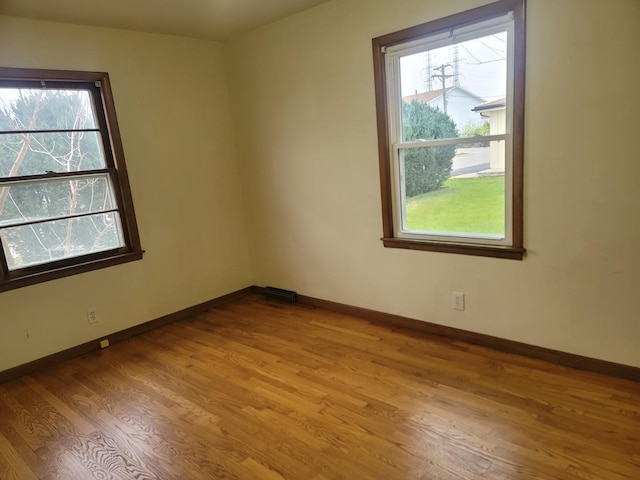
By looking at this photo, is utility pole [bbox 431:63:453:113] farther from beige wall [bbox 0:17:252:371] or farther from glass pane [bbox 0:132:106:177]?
glass pane [bbox 0:132:106:177]

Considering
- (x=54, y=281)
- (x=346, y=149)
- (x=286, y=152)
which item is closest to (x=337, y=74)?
(x=346, y=149)

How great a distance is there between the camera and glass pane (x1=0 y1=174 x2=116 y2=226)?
2.85m

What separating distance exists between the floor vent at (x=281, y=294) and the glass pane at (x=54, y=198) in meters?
1.59

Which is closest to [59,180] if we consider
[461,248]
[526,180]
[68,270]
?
[68,270]

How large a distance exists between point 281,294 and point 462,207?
1.94m

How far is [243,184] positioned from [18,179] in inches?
71.9

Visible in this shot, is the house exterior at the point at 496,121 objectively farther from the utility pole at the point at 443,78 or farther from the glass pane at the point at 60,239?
the glass pane at the point at 60,239

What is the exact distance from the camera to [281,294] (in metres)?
3.98

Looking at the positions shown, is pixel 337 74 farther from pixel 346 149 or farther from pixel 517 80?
pixel 517 80

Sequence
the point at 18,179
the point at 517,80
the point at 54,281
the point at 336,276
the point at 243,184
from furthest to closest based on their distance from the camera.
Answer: the point at 243,184, the point at 336,276, the point at 54,281, the point at 18,179, the point at 517,80

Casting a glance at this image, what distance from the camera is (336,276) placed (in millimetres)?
3578

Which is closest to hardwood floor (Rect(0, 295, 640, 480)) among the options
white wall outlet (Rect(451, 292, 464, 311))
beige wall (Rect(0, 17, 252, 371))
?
white wall outlet (Rect(451, 292, 464, 311))

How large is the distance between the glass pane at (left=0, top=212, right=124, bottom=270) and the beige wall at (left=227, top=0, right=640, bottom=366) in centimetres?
133

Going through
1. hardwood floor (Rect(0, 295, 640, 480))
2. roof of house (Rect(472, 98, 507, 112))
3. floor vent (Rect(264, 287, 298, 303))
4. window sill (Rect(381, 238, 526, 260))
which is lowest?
hardwood floor (Rect(0, 295, 640, 480))
